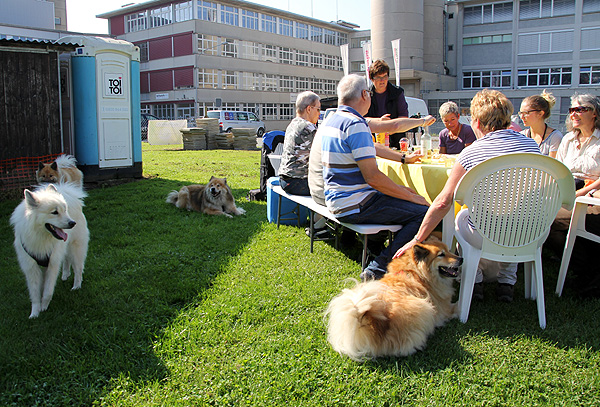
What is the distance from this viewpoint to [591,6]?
1608 inches

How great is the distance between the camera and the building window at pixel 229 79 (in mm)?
47469

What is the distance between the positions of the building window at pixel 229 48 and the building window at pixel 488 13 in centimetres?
2379

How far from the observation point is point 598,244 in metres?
3.70

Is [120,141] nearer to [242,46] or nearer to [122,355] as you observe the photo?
[122,355]

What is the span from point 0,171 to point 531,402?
29.8ft

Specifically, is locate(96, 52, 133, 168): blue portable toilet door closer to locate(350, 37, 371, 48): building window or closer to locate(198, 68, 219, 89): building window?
locate(198, 68, 219, 89): building window

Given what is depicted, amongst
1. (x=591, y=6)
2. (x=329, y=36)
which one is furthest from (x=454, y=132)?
(x=329, y=36)

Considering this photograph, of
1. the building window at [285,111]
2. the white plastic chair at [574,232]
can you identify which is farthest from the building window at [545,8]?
the white plastic chair at [574,232]

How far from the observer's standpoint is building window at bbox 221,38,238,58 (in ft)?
156

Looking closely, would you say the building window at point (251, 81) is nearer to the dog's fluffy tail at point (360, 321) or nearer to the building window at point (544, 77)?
the building window at point (544, 77)

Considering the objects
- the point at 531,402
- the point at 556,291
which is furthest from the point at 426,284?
the point at 556,291

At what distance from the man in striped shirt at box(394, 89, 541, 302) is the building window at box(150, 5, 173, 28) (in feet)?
164

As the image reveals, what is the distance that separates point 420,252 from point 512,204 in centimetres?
71

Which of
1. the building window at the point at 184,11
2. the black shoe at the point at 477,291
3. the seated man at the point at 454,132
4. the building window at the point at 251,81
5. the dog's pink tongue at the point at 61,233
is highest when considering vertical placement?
the building window at the point at 184,11
